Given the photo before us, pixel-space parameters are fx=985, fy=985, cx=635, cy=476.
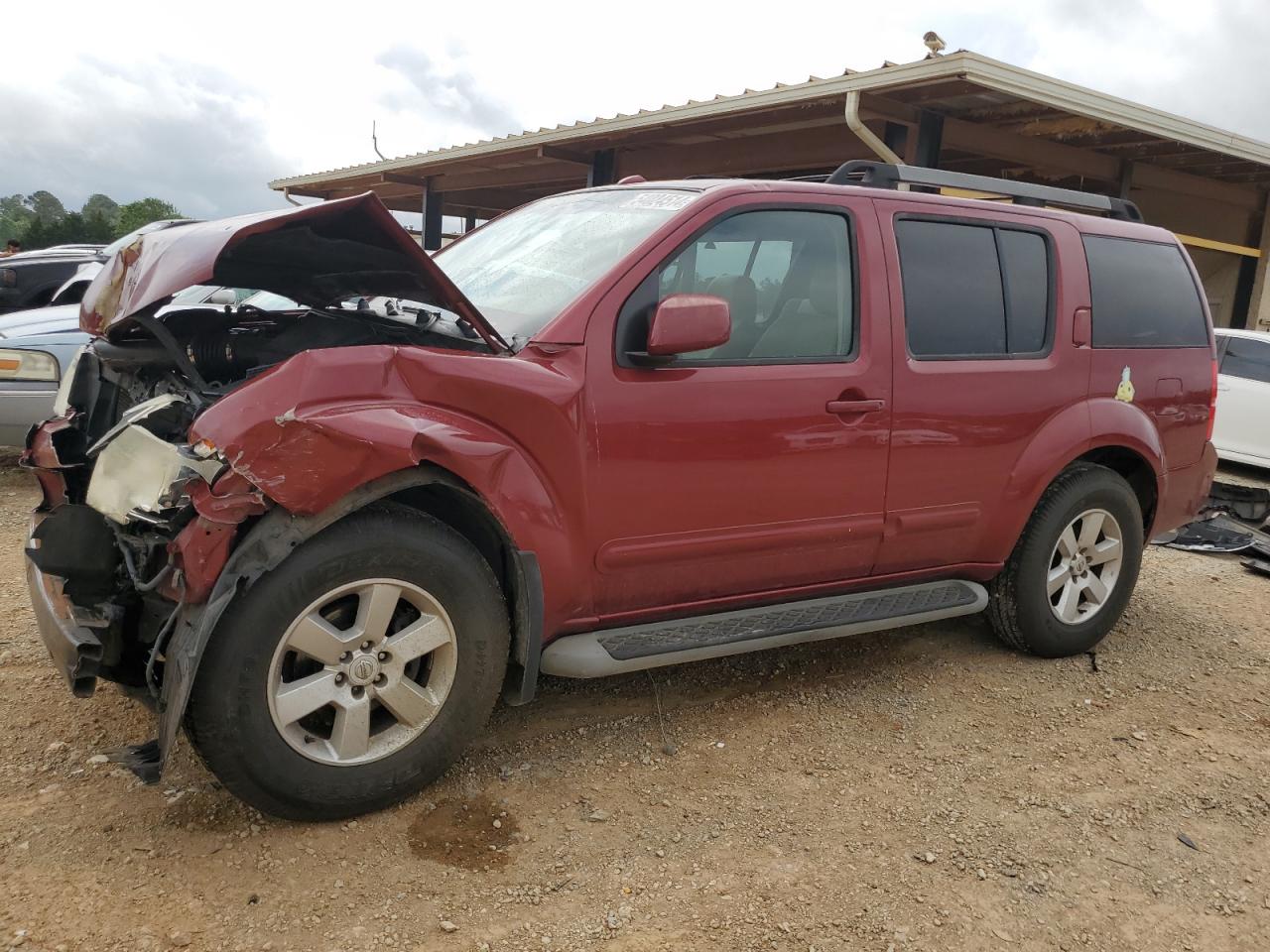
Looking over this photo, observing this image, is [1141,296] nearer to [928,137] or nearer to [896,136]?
[928,137]

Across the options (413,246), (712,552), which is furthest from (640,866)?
(413,246)

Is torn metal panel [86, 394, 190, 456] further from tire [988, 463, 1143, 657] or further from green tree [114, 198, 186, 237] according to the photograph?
green tree [114, 198, 186, 237]

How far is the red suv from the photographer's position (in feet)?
8.34

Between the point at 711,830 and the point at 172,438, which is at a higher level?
the point at 172,438

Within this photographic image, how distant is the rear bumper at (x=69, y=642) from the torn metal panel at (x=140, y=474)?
0.29 metres

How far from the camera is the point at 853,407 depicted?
347 centimetres

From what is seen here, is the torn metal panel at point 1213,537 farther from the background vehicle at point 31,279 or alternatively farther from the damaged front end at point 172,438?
the background vehicle at point 31,279

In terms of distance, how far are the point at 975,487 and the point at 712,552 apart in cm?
124

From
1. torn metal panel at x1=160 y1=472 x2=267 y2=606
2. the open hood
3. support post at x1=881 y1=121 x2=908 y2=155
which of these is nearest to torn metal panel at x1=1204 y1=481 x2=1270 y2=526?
support post at x1=881 y1=121 x2=908 y2=155

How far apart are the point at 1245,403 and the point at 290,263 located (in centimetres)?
907

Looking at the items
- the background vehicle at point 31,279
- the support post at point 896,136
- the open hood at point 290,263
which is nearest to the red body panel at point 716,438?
the open hood at point 290,263

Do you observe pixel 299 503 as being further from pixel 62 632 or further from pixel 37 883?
pixel 37 883

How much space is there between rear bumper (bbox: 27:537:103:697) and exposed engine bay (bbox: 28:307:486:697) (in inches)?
0.7

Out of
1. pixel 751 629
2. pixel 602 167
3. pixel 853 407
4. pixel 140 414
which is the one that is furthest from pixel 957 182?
pixel 602 167
